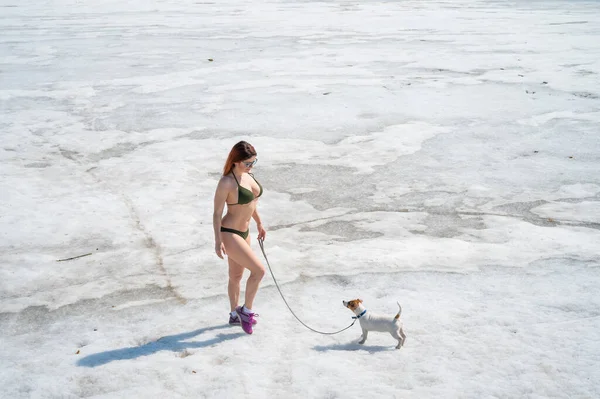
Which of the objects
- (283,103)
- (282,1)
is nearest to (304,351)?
(283,103)

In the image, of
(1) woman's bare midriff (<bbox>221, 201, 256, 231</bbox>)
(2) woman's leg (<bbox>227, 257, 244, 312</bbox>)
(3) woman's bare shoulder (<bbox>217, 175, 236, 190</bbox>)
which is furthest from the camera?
(2) woman's leg (<bbox>227, 257, 244, 312</bbox>)

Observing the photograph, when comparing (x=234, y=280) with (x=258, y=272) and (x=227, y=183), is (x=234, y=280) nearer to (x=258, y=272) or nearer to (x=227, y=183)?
(x=258, y=272)

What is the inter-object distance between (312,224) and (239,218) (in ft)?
7.81

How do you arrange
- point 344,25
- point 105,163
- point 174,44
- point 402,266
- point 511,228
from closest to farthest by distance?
point 402,266 → point 511,228 → point 105,163 → point 174,44 → point 344,25

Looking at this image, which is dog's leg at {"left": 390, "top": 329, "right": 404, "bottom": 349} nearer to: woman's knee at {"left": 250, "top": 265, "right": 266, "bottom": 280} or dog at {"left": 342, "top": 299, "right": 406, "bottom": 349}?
dog at {"left": 342, "top": 299, "right": 406, "bottom": 349}

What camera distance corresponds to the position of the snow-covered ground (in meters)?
4.61

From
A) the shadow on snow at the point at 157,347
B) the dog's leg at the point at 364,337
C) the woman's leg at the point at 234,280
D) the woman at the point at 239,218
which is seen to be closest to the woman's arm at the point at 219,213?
the woman at the point at 239,218

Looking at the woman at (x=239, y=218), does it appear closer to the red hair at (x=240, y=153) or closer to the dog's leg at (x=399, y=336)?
the red hair at (x=240, y=153)

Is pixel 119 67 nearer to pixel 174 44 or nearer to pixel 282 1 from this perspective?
pixel 174 44

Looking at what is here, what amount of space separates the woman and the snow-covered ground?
429 millimetres

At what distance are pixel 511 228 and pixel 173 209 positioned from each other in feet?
12.8

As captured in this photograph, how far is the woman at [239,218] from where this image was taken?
484 cm

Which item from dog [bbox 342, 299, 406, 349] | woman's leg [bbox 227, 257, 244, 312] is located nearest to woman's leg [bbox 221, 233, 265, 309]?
woman's leg [bbox 227, 257, 244, 312]

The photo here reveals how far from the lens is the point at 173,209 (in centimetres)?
764
